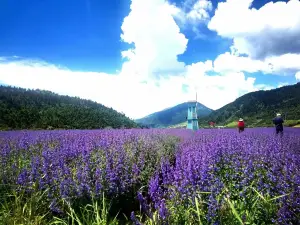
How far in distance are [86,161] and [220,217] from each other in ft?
8.66

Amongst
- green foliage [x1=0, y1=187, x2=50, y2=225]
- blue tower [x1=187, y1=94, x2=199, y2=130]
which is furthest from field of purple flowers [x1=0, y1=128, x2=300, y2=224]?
blue tower [x1=187, y1=94, x2=199, y2=130]

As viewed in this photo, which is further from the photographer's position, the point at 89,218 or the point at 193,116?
the point at 193,116

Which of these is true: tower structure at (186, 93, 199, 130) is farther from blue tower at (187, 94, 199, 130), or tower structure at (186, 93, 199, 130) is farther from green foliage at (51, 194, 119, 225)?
green foliage at (51, 194, 119, 225)

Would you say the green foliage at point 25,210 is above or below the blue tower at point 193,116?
below

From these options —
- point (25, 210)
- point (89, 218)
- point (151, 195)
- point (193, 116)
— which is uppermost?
point (193, 116)

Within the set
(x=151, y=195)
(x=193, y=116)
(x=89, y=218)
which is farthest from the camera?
(x=193, y=116)

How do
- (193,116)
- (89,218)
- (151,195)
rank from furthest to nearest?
1. (193,116)
2. (89,218)
3. (151,195)

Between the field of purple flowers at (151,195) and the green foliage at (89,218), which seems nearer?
the field of purple flowers at (151,195)

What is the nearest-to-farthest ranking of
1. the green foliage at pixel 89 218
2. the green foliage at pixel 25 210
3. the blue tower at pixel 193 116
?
1. the green foliage at pixel 89 218
2. the green foliage at pixel 25 210
3. the blue tower at pixel 193 116

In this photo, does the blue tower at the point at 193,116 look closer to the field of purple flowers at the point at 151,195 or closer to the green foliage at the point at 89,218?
the field of purple flowers at the point at 151,195

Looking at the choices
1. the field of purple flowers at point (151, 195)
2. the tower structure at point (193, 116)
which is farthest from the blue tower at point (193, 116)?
the field of purple flowers at point (151, 195)

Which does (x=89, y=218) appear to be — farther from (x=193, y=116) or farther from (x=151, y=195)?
(x=193, y=116)

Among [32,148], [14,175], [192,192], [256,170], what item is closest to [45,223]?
[14,175]

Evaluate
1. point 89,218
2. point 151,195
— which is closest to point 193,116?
point 89,218
